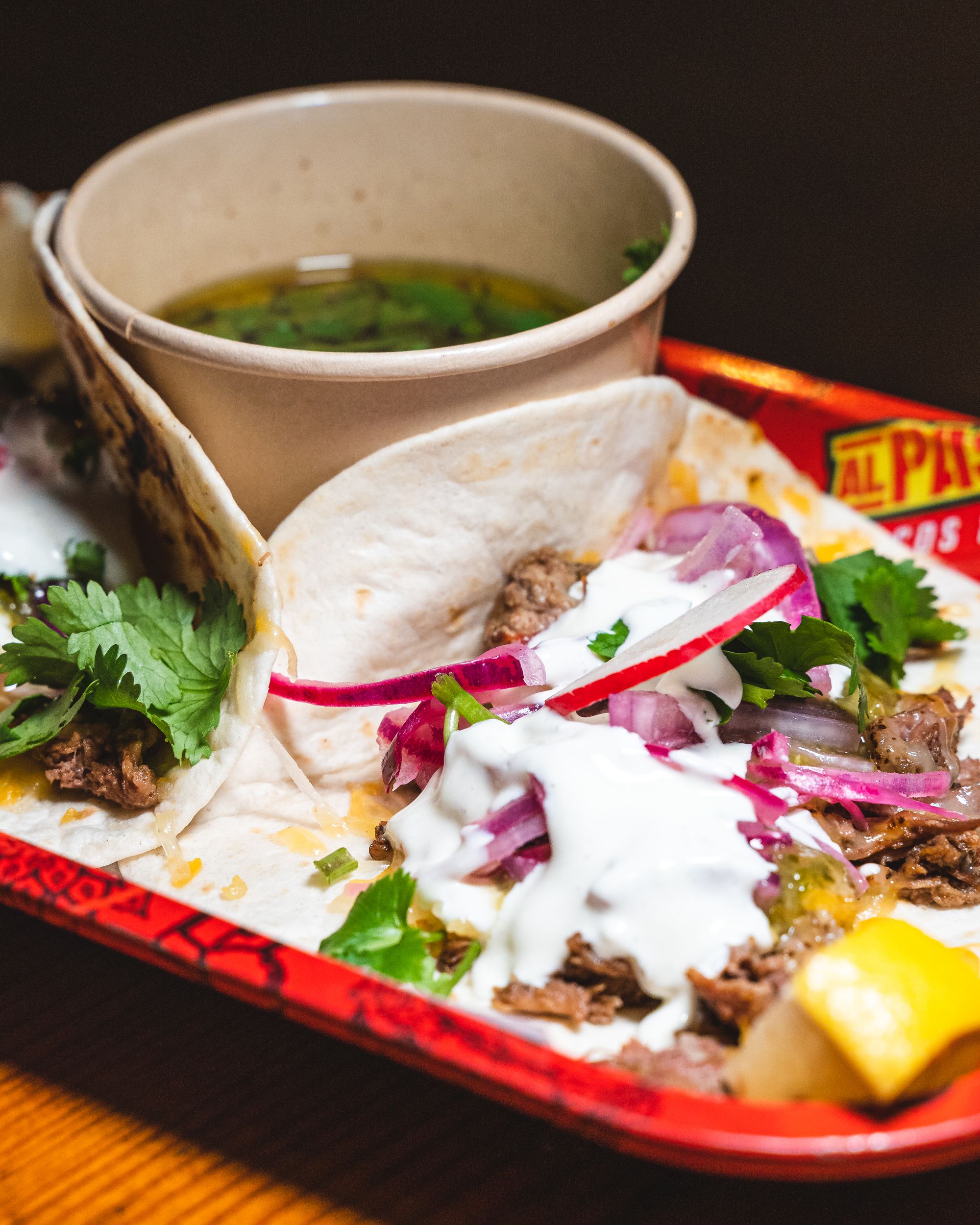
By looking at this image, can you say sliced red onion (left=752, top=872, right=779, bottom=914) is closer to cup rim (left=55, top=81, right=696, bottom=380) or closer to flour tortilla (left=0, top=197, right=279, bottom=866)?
flour tortilla (left=0, top=197, right=279, bottom=866)

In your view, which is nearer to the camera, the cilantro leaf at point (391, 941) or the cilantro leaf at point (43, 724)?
the cilantro leaf at point (391, 941)

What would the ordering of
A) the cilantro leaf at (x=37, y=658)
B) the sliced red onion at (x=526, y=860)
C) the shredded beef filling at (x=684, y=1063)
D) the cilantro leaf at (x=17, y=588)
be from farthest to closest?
1. the cilantro leaf at (x=17, y=588)
2. the cilantro leaf at (x=37, y=658)
3. the sliced red onion at (x=526, y=860)
4. the shredded beef filling at (x=684, y=1063)

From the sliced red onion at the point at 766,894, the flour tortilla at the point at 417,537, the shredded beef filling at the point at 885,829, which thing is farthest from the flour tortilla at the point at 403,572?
the sliced red onion at the point at 766,894

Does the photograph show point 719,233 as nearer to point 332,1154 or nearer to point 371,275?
point 371,275

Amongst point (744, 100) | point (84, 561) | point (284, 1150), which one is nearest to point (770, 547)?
point (284, 1150)

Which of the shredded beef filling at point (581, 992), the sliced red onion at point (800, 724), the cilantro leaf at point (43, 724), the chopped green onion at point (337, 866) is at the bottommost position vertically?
the chopped green onion at point (337, 866)

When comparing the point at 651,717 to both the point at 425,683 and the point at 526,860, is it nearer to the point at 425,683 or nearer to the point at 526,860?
the point at 526,860

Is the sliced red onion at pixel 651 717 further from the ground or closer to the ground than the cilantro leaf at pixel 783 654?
closer to the ground

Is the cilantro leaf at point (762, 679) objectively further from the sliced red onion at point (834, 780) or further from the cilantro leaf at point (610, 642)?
the cilantro leaf at point (610, 642)
